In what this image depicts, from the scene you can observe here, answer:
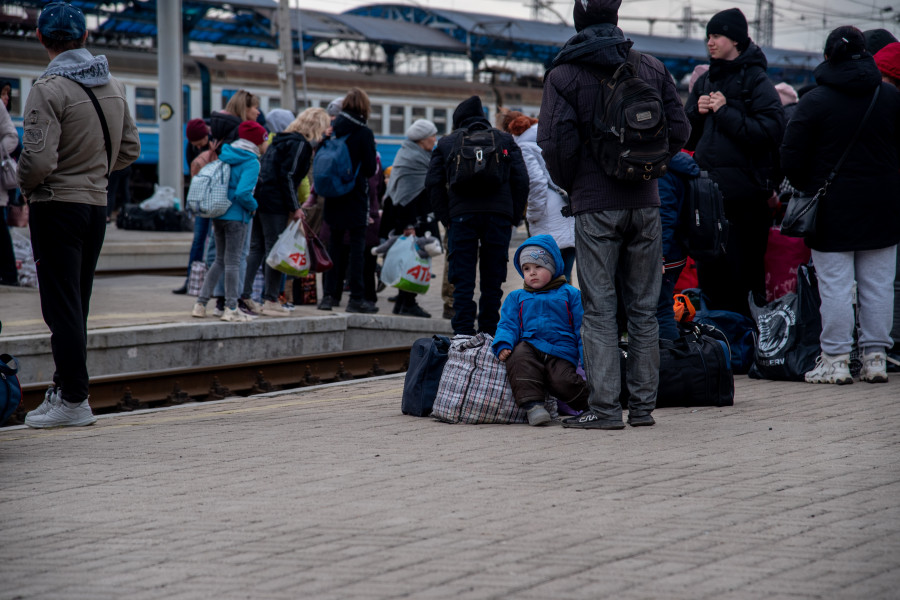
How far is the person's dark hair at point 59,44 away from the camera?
19.1 ft

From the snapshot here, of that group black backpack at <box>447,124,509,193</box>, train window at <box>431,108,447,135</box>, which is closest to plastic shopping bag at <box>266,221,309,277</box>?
black backpack at <box>447,124,509,193</box>

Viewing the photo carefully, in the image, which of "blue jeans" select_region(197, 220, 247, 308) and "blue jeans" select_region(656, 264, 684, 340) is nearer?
"blue jeans" select_region(656, 264, 684, 340)

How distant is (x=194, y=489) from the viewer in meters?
4.36

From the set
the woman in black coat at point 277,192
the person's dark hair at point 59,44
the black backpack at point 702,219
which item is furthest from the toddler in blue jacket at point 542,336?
the woman in black coat at point 277,192

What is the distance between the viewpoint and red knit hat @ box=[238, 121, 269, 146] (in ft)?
30.3

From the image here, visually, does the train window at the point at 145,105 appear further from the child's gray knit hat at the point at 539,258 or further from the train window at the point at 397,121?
the child's gray knit hat at the point at 539,258

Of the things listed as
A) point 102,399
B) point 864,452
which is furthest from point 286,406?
point 864,452

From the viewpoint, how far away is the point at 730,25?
7504mm

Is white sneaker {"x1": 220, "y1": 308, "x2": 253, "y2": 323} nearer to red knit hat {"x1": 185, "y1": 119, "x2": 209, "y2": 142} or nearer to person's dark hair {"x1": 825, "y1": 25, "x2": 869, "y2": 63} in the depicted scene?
red knit hat {"x1": 185, "y1": 119, "x2": 209, "y2": 142}

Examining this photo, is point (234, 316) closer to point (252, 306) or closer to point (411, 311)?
point (252, 306)

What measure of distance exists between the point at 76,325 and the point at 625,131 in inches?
123

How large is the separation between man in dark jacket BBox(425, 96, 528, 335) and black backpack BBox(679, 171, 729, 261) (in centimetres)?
202

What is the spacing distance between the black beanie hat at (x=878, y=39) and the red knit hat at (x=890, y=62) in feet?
4.09

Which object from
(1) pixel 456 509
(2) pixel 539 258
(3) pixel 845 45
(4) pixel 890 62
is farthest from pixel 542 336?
(4) pixel 890 62
